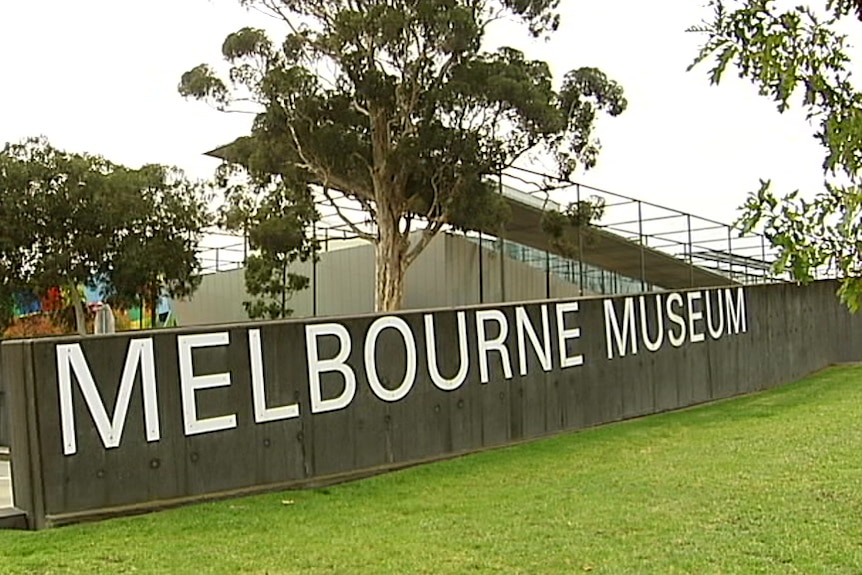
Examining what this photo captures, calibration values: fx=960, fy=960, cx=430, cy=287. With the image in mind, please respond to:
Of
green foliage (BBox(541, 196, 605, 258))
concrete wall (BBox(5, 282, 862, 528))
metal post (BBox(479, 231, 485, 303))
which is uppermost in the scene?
green foliage (BBox(541, 196, 605, 258))

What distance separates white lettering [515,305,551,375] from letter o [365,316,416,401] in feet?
5.95

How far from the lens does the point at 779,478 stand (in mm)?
8609

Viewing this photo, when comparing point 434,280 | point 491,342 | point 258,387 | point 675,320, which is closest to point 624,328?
point 675,320

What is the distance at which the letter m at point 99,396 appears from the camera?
26.6 ft

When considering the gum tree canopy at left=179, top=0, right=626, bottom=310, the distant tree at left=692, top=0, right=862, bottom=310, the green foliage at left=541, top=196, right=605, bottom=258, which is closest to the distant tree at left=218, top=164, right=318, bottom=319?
the gum tree canopy at left=179, top=0, right=626, bottom=310

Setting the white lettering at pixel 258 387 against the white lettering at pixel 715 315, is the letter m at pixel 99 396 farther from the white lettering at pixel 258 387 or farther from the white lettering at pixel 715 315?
the white lettering at pixel 715 315

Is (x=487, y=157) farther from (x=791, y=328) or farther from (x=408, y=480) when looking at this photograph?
(x=408, y=480)

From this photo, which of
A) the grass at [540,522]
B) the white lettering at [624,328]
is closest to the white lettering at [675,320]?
the white lettering at [624,328]

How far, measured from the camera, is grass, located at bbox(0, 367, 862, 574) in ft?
20.0

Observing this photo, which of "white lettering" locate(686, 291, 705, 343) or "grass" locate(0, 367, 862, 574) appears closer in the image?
"grass" locate(0, 367, 862, 574)

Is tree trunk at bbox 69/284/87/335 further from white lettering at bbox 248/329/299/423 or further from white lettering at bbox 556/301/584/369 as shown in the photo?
white lettering at bbox 248/329/299/423

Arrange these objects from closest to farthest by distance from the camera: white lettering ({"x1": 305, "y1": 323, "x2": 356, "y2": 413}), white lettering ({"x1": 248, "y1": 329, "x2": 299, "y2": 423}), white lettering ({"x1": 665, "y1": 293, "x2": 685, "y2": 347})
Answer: white lettering ({"x1": 248, "y1": 329, "x2": 299, "y2": 423}), white lettering ({"x1": 305, "y1": 323, "x2": 356, "y2": 413}), white lettering ({"x1": 665, "y1": 293, "x2": 685, "y2": 347})

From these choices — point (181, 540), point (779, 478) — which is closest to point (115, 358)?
point (181, 540)

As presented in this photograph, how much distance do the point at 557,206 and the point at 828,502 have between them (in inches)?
792
